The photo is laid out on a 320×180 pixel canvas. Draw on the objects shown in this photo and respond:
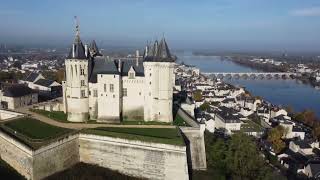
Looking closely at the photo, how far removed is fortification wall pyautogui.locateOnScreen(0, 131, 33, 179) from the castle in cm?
588

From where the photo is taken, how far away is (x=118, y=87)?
27.9 meters

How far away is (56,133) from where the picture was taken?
2417 cm

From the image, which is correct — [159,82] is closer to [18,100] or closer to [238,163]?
[238,163]

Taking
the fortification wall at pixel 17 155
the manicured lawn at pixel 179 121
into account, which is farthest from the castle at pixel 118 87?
the fortification wall at pixel 17 155

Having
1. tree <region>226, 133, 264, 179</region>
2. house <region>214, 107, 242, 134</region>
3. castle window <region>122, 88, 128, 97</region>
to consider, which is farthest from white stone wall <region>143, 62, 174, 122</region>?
house <region>214, 107, 242, 134</region>

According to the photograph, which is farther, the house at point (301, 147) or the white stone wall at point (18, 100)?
the house at point (301, 147)

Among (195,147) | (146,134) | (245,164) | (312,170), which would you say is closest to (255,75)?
(312,170)

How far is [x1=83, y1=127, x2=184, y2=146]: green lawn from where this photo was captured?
75.0ft

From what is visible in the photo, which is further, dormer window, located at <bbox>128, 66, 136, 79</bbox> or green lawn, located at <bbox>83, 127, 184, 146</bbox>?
dormer window, located at <bbox>128, 66, 136, 79</bbox>

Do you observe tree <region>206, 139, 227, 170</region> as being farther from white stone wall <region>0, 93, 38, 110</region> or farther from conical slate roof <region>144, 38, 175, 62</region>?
white stone wall <region>0, 93, 38, 110</region>

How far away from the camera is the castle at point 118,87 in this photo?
2770 cm

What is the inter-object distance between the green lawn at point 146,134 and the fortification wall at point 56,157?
1.41m

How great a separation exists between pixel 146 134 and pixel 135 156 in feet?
6.26

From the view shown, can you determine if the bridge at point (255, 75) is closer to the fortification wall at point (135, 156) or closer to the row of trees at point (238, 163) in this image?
the row of trees at point (238, 163)
